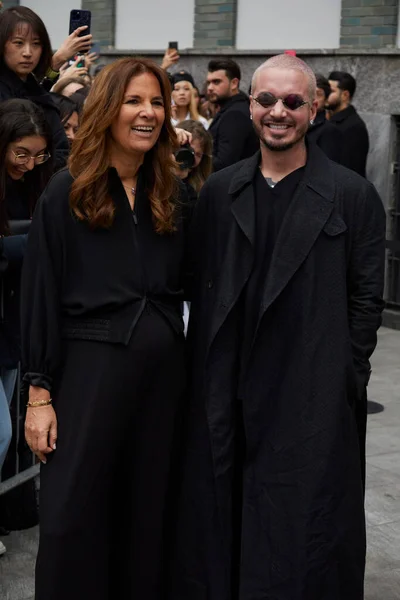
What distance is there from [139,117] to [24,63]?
1.72 m

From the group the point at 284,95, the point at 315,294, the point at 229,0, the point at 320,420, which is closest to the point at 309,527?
the point at 320,420

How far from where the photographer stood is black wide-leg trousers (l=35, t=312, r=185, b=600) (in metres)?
3.62

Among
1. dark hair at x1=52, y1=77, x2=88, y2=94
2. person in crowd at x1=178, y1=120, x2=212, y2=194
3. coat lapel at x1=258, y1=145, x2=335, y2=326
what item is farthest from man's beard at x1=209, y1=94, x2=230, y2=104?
coat lapel at x1=258, y1=145, x2=335, y2=326

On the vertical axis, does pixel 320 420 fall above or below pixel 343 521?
above

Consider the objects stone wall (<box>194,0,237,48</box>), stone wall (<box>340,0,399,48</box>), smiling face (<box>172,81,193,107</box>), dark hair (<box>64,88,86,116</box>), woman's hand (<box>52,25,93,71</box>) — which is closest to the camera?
woman's hand (<box>52,25,93,71</box>)

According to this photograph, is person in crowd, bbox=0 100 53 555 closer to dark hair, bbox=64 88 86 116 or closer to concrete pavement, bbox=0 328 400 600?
concrete pavement, bbox=0 328 400 600

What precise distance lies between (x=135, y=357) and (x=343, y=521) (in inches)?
34.6

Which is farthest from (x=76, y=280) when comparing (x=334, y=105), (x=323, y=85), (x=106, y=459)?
(x=334, y=105)

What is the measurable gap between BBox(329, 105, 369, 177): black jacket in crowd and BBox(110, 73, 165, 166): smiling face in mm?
6381

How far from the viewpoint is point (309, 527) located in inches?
145

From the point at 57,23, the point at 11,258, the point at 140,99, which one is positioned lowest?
the point at 11,258

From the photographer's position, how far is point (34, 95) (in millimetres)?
5176

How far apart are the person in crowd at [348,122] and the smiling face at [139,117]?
625cm

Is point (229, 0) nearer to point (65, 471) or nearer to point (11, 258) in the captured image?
point (11, 258)
